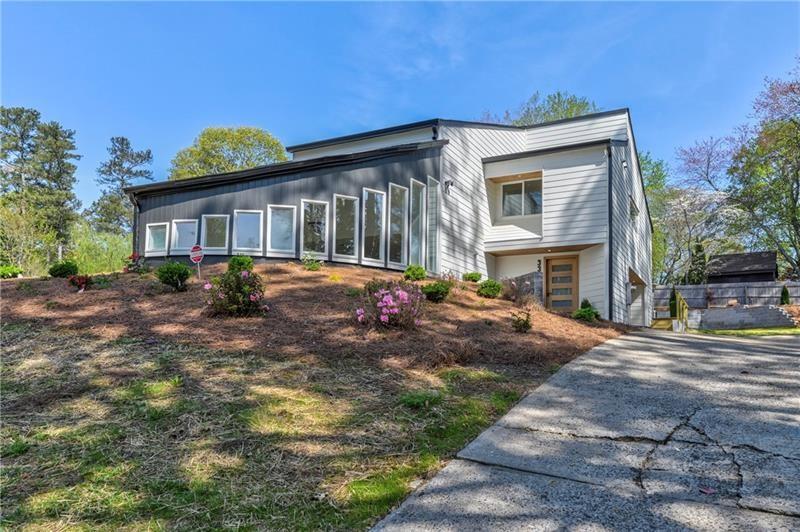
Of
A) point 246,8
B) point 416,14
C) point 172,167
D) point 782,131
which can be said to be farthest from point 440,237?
point 172,167

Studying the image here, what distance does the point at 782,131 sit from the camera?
2192cm

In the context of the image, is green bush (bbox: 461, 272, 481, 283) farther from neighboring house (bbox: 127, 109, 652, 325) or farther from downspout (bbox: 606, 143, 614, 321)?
downspout (bbox: 606, 143, 614, 321)

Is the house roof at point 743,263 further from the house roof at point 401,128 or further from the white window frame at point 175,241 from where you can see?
the white window frame at point 175,241

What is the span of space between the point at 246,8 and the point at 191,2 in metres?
1.13

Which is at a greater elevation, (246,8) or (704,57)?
(704,57)

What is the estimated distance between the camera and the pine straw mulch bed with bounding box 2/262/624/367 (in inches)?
219

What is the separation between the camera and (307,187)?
40.2 ft

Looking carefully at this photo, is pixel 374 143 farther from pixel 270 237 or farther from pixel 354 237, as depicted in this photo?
pixel 270 237

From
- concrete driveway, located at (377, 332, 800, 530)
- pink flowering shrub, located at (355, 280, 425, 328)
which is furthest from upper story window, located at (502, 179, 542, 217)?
concrete driveway, located at (377, 332, 800, 530)

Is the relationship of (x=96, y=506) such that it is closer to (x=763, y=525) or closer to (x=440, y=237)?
(x=763, y=525)

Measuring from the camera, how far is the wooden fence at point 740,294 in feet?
60.5

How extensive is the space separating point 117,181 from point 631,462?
49719 millimetres

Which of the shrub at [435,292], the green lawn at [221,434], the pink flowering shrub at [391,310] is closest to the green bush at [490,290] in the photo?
the shrub at [435,292]

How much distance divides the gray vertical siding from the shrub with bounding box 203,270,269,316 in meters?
5.27
